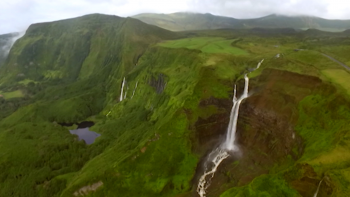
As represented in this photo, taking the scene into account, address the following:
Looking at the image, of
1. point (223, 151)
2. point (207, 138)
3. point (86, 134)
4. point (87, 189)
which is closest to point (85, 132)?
point (86, 134)

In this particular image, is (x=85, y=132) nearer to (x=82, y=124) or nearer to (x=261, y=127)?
(x=82, y=124)

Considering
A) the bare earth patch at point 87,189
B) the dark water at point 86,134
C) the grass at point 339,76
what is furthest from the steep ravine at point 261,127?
the dark water at point 86,134

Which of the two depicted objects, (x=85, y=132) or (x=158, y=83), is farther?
(x=85, y=132)

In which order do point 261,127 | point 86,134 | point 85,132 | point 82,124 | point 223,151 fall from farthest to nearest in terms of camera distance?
point 82,124, point 85,132, point 86,134, point 223,151, point 261,127

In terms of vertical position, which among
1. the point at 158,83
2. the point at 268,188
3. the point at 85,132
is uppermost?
the point at 268,188

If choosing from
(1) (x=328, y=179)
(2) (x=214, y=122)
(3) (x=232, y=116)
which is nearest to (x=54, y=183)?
(2) (x=214, y=122)

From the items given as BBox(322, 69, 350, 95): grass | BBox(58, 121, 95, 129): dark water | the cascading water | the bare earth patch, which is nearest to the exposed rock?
BBox(58, 121, 95, 129): dark water

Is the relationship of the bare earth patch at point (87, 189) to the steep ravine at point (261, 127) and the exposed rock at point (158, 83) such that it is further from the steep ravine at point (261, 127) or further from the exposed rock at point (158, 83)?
the exposed rock at point (158, 83)
